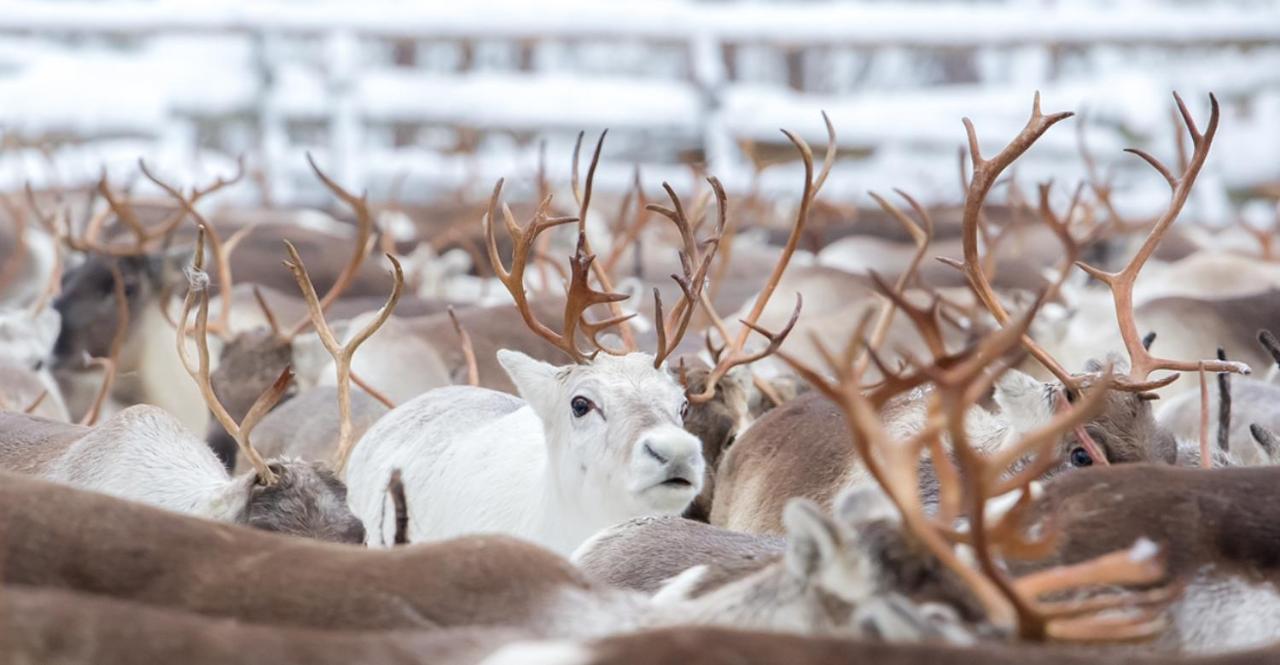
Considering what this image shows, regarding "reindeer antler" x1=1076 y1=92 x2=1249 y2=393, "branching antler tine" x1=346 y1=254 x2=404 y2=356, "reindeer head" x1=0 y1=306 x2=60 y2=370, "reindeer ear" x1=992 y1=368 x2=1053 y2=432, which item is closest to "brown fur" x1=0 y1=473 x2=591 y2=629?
"branching antler tine" x1=346 y1=254 x2=404 y2=356

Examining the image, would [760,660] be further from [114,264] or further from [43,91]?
[43,91]

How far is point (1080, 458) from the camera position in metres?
3.39

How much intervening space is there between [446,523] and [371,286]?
3.58m

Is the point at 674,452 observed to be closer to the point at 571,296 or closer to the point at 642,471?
the point at 642,471

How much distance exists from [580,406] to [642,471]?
0.32 metres

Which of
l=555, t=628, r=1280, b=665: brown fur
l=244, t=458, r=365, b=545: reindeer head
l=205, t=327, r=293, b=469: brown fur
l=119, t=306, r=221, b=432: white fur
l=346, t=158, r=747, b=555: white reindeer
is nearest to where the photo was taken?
l=555, t=628, r=1280, b=665: brown fur

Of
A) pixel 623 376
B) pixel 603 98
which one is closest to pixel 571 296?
pixel 623 376

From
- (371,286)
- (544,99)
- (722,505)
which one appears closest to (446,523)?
(722,505)

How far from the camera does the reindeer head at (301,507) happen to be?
304 cm

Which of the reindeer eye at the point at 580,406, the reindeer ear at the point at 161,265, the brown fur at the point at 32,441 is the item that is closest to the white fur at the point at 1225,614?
the reindeer eye at the point at 580,406

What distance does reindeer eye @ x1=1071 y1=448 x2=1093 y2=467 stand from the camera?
338 centimetres

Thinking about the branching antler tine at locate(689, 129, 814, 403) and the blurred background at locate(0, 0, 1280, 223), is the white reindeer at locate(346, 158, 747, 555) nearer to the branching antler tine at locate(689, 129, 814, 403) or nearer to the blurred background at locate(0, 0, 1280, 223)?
the branching antler tine at locate(689, 129, 814, 403)

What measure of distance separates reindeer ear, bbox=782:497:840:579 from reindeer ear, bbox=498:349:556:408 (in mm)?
1593

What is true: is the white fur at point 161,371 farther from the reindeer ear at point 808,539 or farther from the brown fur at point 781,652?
the brown fur at point 781,652
